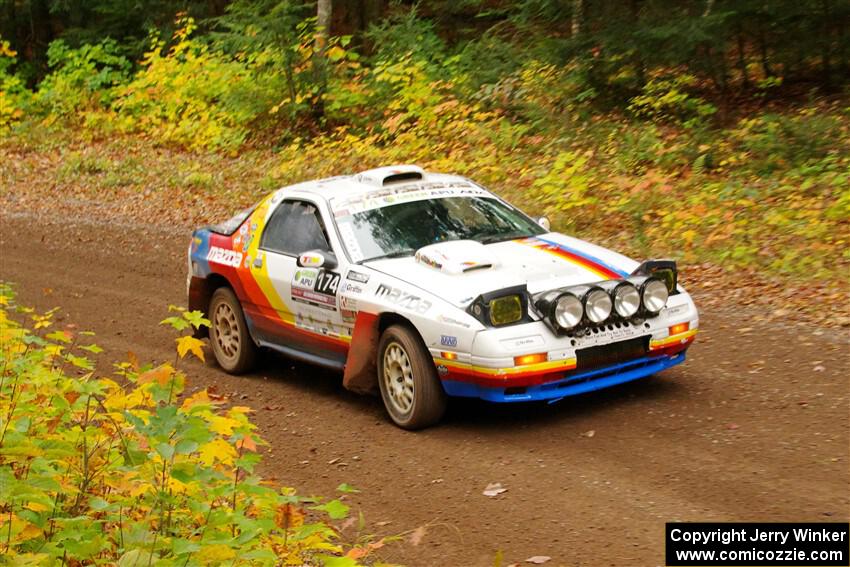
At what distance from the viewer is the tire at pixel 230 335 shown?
937 centimetres

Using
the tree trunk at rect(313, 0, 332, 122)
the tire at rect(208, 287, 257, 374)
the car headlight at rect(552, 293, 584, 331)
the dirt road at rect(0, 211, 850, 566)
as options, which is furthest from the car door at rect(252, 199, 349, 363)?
the tree trunk at rect(313, 0, 332, 122)

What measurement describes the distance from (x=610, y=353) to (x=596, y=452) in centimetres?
80

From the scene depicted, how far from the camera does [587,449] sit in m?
6.87

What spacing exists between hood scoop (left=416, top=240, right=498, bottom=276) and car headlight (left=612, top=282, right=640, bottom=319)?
929 millimetres

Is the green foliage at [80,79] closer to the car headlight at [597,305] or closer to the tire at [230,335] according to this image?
the tire at [230,335]

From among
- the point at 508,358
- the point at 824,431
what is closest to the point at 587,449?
the point at 508,358

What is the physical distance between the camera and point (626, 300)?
7363 millimetres

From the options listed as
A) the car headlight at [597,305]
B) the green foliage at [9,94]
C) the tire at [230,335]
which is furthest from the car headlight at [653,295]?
the green foliage at [9,94]

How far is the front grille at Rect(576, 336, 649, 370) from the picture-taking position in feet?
23.6

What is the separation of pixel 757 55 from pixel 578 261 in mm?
10336

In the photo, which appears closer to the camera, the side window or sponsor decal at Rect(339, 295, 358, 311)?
sponsor decal at Rect(339, 295, 358, 311)

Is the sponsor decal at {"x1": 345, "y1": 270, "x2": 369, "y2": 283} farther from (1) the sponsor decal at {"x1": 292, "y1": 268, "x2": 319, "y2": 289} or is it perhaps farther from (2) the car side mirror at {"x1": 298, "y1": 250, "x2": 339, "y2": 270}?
(1) the sponsor decal at {"x1": 292, "y1": 268, "x2": 319, "y2": 289}

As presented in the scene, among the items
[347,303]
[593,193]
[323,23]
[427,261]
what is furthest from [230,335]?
[323,23]

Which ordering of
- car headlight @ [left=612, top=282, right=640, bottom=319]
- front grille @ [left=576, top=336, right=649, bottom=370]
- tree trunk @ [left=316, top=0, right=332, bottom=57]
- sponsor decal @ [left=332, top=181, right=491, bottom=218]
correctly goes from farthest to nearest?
tree trunk @ [left=316, top=0, right=332, bottom=57] → sponsor decal @ [left=332, top=181, right=491, bottom=218] → car headlight @ [left=612, top=282, right=640, bottom=319] → front grille @ [left=576, top=336, right=649, bottom=370]
